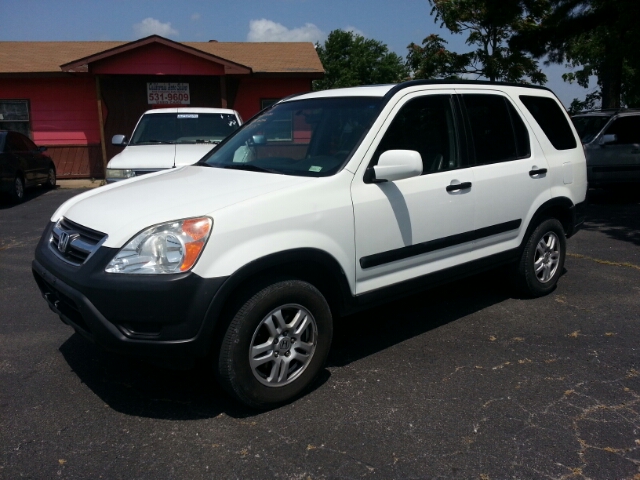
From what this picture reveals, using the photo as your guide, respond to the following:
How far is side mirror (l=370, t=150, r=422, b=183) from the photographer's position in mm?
3775

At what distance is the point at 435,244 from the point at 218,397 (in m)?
1.80

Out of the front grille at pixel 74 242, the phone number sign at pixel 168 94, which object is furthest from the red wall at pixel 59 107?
the front grille at pixel 74 242

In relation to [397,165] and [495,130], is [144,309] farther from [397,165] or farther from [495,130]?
[495,130]

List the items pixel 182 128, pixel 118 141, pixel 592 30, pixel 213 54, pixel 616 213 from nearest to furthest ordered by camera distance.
Result: pixel 118 141, pixel 182 128, pixel 616 213, pixel 592 30, pixel 213 54

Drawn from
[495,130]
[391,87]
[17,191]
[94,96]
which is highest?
[94,96]

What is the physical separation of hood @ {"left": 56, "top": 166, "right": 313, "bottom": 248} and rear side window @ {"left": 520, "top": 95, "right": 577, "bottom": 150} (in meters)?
2.64

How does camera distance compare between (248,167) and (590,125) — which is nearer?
(248,167)

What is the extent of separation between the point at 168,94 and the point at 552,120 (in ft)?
47.0

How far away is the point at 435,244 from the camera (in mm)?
4336

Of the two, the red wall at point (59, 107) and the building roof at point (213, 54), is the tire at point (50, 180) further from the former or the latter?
the building roof at point (213, 54)

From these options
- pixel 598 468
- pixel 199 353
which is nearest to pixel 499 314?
pixel 598 468

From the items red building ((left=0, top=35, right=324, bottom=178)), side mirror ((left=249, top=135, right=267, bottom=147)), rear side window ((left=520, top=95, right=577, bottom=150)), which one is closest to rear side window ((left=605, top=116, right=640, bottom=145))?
rear side window ((left=520, top=95, right=577, bottom=150))

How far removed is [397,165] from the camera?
3795 mm

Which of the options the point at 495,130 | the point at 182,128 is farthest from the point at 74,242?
the point at 182,128
